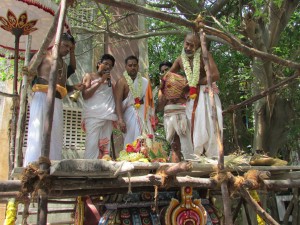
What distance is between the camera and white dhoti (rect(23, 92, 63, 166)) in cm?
386

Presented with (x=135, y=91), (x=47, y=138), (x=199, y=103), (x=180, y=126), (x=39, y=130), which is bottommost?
(x=47, y=138)

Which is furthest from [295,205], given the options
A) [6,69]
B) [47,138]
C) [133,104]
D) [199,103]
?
[6,69]

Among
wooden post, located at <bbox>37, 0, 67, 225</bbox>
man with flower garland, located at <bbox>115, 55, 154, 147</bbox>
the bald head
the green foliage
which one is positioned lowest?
wooden post, located at <bbox>37, 0, 67, 225</bbox>

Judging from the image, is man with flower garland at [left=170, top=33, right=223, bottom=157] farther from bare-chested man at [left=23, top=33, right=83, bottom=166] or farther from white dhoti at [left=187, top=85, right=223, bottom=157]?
bare-chested man at [left=23, top=33, right=83, bottom=166]

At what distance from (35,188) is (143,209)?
61.5 inches

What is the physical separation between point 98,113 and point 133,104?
482 mm

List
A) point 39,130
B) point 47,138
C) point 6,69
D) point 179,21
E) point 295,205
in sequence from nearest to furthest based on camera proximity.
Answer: point 47,138, point 179,21, point 39,130, point 295,205, point 6,69

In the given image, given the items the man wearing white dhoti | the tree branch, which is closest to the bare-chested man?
the man wearing white dhoti

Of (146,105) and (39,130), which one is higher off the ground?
(146,105)

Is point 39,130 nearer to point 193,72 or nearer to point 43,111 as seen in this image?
point 43,111

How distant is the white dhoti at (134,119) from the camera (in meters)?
4.98

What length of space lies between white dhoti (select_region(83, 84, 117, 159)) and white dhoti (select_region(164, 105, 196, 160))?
2.43ft

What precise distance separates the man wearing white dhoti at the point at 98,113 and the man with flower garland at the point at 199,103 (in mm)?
1064

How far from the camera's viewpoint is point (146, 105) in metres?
5.11
